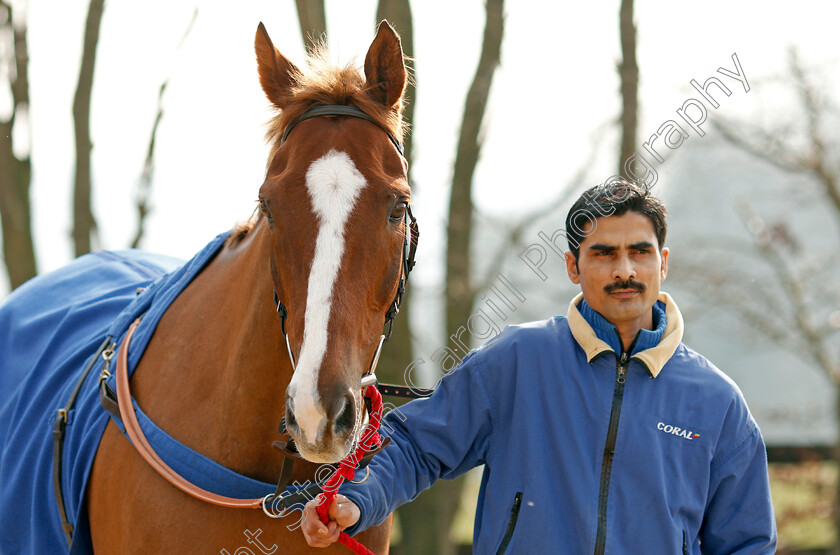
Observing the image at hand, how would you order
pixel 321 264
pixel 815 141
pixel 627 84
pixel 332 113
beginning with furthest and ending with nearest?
pixel 815 141 → pixel 627 84 → pixel 332 113 → pixel 321 264

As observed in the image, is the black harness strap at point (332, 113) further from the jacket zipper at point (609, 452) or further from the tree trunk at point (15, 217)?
the tree trunk at point (15, 217)

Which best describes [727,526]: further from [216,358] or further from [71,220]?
[71,220]

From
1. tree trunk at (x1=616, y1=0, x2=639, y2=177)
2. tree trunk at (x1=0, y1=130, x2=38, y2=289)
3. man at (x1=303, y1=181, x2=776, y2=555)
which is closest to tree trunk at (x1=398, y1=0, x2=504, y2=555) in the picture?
tree trunk at (x1=616, y1=0, x2=639, y2=177)

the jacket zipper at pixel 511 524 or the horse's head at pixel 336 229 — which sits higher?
the horse's head at pixel 336 229

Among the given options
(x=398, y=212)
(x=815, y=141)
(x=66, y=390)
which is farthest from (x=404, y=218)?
(x=815, y=141)

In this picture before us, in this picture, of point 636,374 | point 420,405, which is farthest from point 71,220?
point 636,374

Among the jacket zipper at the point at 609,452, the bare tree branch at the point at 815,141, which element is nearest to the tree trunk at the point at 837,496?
the bare tree branch at the point at 815,141

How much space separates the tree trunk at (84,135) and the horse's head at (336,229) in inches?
201

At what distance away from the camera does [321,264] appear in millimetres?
1923

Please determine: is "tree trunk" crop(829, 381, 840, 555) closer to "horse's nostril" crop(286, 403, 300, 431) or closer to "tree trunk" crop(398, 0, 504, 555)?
"tree trunk" crop(398, 0, 504, 555)

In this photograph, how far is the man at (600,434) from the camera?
2.22 metres

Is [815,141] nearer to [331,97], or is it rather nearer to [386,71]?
[386,71]

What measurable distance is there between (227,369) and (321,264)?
2.00ft

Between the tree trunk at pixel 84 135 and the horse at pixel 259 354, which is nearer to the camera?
the horse at pixel 259 354
